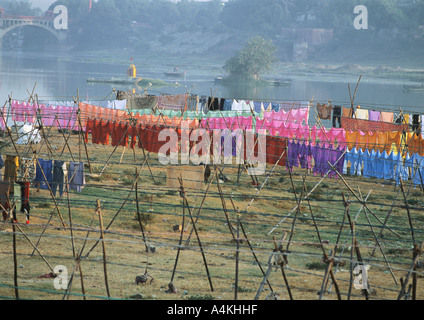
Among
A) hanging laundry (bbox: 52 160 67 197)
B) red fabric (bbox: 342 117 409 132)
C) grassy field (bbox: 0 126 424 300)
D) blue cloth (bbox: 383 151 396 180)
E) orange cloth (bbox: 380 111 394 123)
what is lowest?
grassy field (bbox: 0 126 424 300)

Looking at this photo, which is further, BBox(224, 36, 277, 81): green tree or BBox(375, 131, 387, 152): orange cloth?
BBox(224, 36, 277, 81): green tree

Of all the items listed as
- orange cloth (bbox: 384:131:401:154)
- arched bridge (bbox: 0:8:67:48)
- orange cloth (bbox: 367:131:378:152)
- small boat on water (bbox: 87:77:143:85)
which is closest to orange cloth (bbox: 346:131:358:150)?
orange cloth (bbox: 367:131:378:152)

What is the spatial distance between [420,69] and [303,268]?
88980 mm

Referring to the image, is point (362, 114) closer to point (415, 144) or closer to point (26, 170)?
point (415, 144)

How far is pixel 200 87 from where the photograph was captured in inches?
3206

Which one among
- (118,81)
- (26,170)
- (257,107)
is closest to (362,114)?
(257,107)

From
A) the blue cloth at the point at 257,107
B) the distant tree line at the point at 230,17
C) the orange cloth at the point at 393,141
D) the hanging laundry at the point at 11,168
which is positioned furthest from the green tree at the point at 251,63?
the hanging laundry at the point at 11,168

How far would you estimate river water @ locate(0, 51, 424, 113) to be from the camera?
68.0 meters

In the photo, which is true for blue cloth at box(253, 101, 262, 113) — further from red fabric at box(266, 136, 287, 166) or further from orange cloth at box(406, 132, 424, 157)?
orange cloth at box(406, 132, 424, 157)

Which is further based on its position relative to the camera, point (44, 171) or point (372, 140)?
point (372, 140)

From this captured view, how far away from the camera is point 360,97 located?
247 ft

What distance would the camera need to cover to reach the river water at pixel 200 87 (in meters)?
68.0

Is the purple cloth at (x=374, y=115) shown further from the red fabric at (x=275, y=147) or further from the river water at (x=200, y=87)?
the river water at (x=200, y=87)
